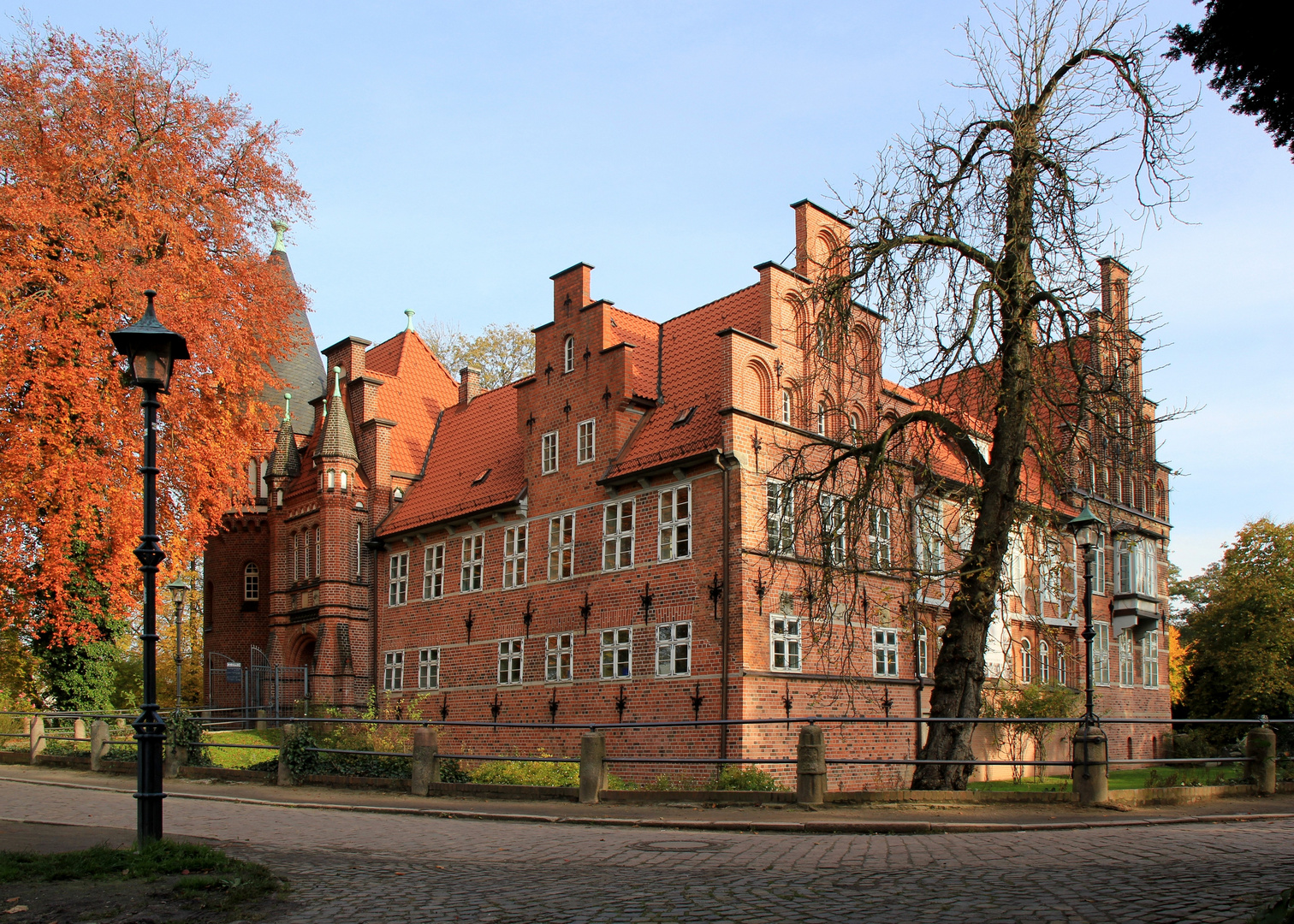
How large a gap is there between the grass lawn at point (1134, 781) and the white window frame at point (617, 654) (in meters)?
7.00

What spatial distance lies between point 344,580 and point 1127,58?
23378 millimetres

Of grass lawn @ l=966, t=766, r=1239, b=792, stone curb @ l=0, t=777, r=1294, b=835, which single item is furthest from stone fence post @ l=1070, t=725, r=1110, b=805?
stone curb @ l=0, t=777, r=1294, b=835

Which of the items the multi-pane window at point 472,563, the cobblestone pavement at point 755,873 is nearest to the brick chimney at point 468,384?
the multi-pane window at point 472,563

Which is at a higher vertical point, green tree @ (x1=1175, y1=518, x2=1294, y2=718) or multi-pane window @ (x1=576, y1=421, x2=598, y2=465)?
multi-pane window @ (x1=576, y1=421, x2=598, y2=465)

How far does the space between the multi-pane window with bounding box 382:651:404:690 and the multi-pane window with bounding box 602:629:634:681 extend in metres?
8.43

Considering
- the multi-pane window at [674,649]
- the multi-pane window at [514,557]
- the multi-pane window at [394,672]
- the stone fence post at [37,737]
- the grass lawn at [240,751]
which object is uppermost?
the multi-pane window at [514,557]

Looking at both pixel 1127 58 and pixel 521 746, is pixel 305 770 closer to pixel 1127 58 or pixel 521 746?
pixel 521 746

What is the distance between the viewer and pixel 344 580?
30.7m

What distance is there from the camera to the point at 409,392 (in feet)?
114

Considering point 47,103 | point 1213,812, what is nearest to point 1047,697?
point 1213,812

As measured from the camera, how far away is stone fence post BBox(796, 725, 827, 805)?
1324 cm

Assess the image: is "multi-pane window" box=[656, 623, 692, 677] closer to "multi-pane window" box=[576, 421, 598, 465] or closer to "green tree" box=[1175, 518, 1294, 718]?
"multi-pane window" box=[576, 421, 598, 465]

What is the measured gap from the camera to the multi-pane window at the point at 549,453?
26.0 metres

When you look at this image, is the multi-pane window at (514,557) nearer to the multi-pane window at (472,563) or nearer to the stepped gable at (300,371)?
the multi-pane window at (472,563)
